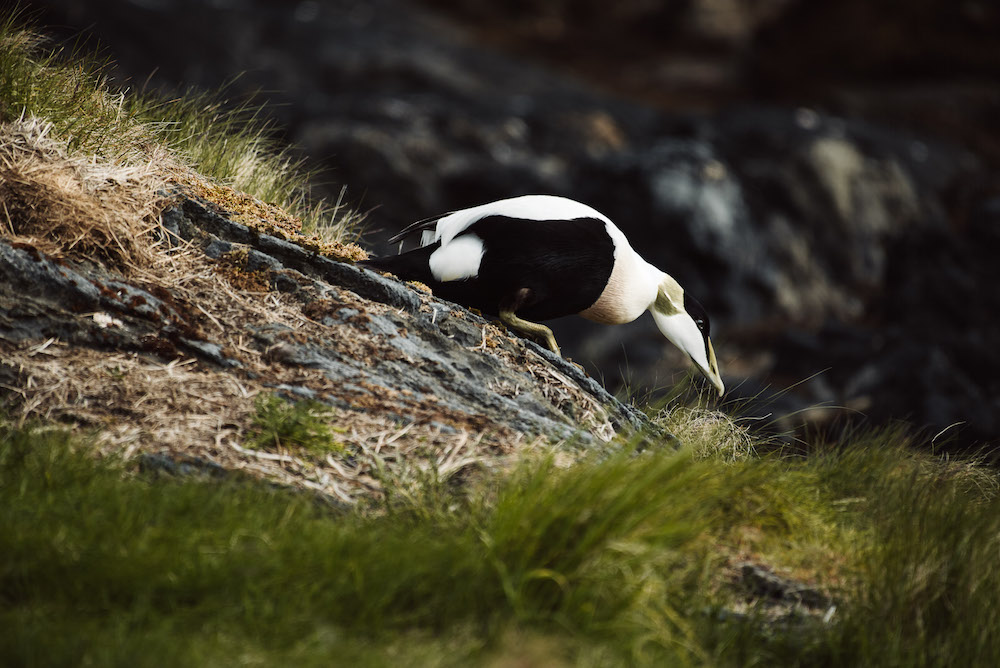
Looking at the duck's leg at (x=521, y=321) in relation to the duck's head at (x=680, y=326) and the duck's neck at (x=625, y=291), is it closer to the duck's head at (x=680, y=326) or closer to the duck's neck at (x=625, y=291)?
the duck's neck at (x=625, y=291)

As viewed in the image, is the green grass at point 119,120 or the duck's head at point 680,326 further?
the duck's head at point 680,326

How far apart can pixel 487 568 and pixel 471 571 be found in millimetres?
38

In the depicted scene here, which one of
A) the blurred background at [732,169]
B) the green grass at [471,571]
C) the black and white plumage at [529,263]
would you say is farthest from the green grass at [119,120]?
the green grass at [471,571]

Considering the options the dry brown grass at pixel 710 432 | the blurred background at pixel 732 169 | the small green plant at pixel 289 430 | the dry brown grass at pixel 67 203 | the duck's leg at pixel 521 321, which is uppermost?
the dry brown grass at pixel 67 203

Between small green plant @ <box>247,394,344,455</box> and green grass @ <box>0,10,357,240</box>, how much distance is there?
124cm

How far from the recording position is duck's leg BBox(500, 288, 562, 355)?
335cm

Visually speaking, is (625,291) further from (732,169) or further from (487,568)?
(732,169)

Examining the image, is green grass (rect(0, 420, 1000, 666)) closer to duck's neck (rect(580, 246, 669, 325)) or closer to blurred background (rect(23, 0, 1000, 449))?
duck's neck (rect(580, 246, 669, 325))

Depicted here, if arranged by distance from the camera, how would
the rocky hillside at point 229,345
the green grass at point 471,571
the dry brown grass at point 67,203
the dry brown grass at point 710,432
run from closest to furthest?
the green grass at point 471,571 → the rocky hillside at point 229,345 → the dry brown grass at point 67,203 → the dry brown grass at point 710,432

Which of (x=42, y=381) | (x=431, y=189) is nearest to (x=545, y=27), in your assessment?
(x=431, y=189)

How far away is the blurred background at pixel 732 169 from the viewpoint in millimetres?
7750

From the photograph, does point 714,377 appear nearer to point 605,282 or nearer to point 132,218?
point 605,282

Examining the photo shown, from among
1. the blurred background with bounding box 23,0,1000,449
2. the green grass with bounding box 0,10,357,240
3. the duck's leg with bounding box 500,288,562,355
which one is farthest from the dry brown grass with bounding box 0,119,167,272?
the duck's leg with bounding box 500,288,562,355

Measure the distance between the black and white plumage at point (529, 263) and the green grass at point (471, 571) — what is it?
43.3 inches
